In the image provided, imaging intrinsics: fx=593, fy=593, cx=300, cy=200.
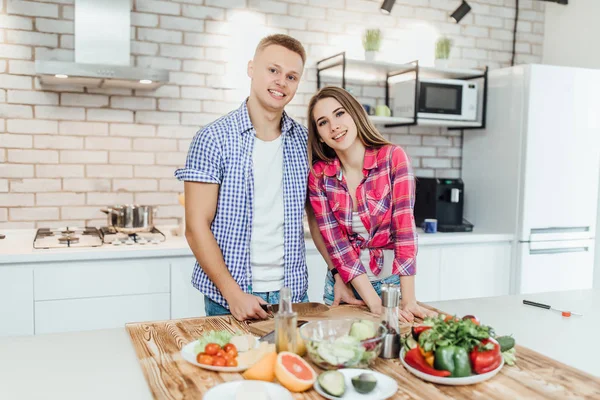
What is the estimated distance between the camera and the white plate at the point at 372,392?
1.15 m

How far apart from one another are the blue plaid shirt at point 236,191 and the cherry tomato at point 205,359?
1.88 ft

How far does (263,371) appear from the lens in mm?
1220

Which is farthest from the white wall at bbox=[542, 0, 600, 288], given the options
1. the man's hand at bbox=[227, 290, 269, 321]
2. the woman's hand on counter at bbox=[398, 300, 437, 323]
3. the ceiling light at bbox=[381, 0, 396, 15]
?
the man's hand at bbox=[227, 290, 269, 321]

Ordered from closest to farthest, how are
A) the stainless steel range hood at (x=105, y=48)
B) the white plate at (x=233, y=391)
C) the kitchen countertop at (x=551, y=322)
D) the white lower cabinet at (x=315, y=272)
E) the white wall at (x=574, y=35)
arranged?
the white plate at (x=233, y=391)
the kitchen countertop at (x=551, y=322)
the stainless steel range hood at (x=105, y=48)
the white lower cabinet at (x=315, y=272)
the white wall at (x=574, y=35)

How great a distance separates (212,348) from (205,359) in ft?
0.09

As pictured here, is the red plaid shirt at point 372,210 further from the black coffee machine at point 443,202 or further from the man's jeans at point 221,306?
the black coffee machine at point 443,202

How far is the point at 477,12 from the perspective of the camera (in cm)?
429

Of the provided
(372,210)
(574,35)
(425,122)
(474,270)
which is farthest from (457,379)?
(574,35)

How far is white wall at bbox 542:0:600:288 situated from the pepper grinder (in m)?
3.17

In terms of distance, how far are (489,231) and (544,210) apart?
0.36 metres

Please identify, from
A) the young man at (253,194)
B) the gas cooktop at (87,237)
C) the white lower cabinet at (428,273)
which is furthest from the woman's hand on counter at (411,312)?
the white lower cabinet at (428,273)

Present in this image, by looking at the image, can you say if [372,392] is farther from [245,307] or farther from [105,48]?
[105,48]

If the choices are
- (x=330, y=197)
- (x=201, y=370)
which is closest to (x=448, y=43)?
(x=330, y=197)

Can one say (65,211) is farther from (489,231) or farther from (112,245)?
(489,231)
